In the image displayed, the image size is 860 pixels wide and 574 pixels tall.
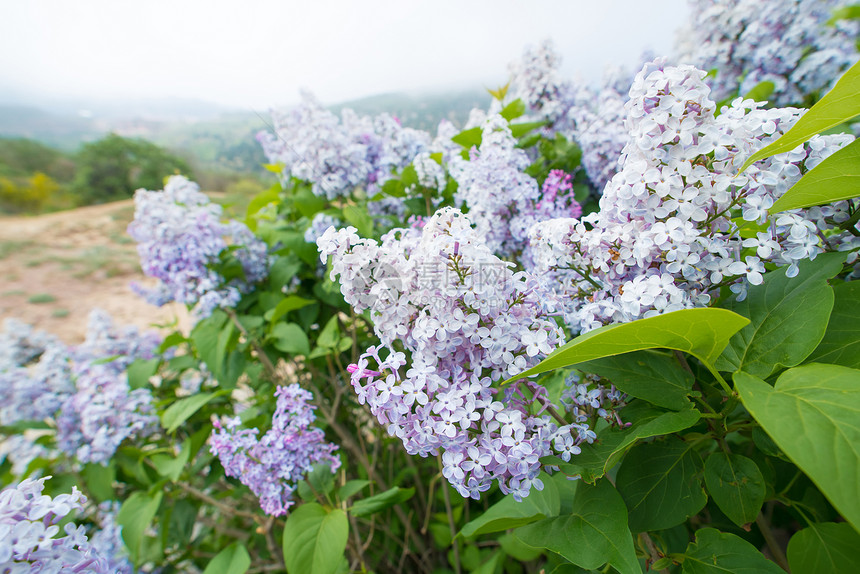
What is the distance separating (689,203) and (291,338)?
1.32 metres

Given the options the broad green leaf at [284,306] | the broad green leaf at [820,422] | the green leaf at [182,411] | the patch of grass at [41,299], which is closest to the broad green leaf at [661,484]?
the broad green leaf at [820,422]

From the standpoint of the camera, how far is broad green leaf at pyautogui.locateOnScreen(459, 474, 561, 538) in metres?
0.81

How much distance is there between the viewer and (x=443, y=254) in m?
0.69

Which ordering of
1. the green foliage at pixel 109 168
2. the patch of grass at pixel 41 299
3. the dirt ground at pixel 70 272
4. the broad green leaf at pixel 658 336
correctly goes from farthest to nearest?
the green foliage at pixel 109 168 < the patch of grass at pixel 41 299 < the dirt ground at pixel 70 272 < the broad green leaf at pixel 658 336

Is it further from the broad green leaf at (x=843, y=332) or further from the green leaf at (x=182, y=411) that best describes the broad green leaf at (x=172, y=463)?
the broad green leaf at (x=843, y=332)

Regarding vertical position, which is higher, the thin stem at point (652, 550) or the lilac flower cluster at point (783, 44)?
the lilac flower cluster at point (783, 44)

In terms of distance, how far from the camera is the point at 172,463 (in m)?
1.54

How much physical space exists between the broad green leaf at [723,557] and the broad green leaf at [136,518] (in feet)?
5.45

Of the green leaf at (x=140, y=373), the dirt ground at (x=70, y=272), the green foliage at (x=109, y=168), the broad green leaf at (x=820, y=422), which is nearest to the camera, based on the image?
the broad green leaf at (x=820, y=422)

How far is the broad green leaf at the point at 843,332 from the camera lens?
682 millimetres

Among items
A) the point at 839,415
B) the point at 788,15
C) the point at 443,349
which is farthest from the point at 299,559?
the point at 788,15

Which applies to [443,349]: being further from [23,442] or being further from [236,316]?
[23,442]

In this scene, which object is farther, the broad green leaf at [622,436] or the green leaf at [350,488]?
the green leaf at [350,488]

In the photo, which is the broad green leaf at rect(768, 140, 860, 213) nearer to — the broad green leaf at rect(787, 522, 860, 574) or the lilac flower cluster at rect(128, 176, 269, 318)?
the broad green leaf at rect(787, 522, 860, 574)
